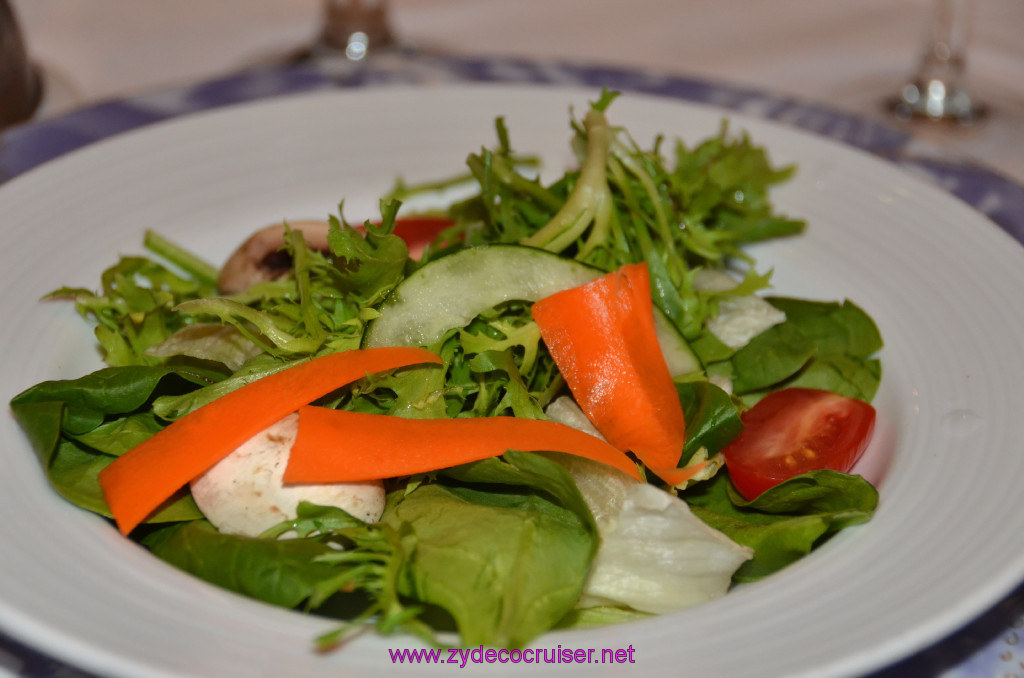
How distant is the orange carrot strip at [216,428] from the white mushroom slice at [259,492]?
0.10 feet

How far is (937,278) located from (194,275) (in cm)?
183

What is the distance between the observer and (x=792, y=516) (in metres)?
1.78

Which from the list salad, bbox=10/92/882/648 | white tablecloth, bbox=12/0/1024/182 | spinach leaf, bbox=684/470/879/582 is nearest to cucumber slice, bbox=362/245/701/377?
salad, bbox=10/92/882/648

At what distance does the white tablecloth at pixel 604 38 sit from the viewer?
12.2ft

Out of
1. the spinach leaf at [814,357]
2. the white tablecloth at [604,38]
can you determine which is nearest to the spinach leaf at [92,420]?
the spinach leaf at [814,357]

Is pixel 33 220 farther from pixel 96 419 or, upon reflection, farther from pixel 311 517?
pixel 311 517

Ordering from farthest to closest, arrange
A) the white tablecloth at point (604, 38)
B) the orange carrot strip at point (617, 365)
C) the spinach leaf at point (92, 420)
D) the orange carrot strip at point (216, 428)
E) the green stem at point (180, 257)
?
the white tablecloth at point (604, 38) < the green stem at point (180, 257) < the orange carrot strip at point (617, 365) < the spinach leaf at point (92, 420) < the orange carrot strip at point (216, 428)

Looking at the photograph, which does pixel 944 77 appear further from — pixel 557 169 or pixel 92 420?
pixel 92 420

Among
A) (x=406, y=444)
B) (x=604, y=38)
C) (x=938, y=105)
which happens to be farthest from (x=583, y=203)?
(x=604, y=38)

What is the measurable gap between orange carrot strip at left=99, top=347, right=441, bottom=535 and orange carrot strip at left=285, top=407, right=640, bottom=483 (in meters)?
0.07

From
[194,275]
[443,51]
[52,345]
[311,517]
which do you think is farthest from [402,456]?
[443,51]

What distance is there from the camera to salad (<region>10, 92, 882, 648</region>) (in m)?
1.53

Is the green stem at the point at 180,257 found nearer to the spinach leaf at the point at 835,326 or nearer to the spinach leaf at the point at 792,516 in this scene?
the spinach leaf at the point at 792,516

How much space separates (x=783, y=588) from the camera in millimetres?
1432
